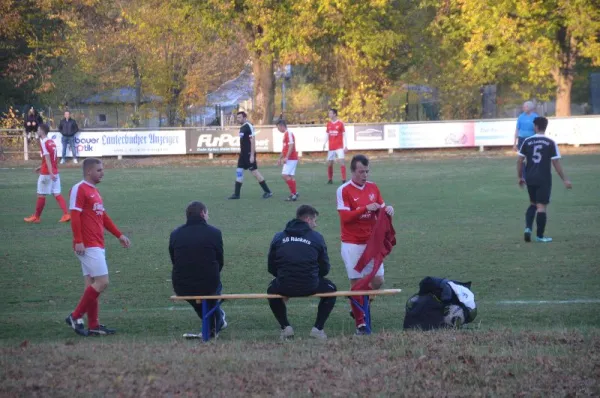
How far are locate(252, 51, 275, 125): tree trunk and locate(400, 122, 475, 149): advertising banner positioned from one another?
8.51m

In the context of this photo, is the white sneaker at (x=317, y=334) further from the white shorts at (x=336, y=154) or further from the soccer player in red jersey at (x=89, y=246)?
the white shorts at (x=336, y=154)

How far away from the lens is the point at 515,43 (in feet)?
139

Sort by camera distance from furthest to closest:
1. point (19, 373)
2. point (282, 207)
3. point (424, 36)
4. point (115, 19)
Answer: point (115, 19) < point (424, 36) < point (282, 207) < point (19, 373)

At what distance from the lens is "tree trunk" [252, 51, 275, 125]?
42000 millimetres

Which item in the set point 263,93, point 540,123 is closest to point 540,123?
point 540,123

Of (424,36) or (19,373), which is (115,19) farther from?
(19,373)

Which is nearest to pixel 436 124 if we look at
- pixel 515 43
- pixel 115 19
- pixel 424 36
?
pixel 515 43

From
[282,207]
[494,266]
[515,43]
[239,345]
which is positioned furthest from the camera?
[515,43]

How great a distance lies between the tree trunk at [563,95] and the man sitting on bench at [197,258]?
1413 inches

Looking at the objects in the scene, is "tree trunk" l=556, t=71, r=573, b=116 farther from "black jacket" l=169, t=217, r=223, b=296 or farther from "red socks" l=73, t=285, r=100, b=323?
"red socks" l=73, t=285, r=100, b=323

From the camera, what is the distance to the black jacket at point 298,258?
8.34 m

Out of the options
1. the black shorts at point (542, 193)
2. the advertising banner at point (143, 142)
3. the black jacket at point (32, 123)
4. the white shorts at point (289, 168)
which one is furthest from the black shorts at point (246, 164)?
the black jacket at point (32, 123)

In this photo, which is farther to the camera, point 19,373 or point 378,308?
point 378,308

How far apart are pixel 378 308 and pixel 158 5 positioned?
36.4 m
